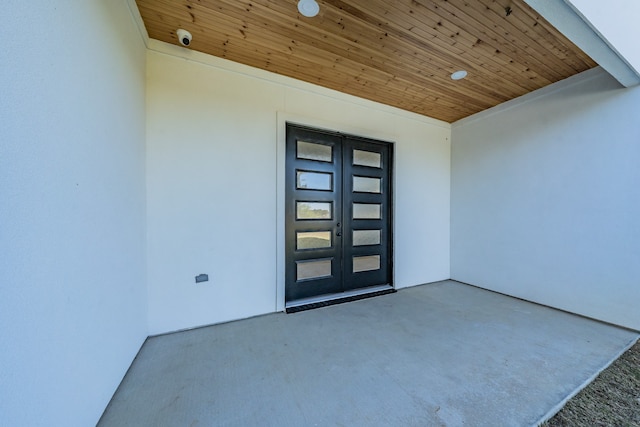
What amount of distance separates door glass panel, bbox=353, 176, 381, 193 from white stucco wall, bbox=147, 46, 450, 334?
839 millimetres

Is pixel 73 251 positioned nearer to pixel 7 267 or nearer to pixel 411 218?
pixel 7 267

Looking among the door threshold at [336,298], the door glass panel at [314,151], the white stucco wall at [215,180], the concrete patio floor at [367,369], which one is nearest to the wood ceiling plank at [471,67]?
the white stucco wall at [215,180]

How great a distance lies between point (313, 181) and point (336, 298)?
1.68 m

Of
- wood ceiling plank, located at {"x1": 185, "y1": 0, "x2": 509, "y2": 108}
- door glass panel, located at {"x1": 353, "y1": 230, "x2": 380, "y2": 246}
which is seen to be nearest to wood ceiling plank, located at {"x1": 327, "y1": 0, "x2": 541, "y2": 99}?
wood ceiling plank, located at {"x1": 185, "y1": 0, "x2": 509, "y2": 108}

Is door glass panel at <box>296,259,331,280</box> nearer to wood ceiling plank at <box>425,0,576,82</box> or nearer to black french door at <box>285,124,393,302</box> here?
black french door at <box>285,124,393,302</box>

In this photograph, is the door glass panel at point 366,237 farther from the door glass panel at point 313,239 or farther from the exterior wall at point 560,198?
the exterior wall at point 560,198

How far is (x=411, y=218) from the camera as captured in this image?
3.89 m

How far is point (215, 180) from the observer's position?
8.24 feet

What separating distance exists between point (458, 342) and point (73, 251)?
3.01 metres

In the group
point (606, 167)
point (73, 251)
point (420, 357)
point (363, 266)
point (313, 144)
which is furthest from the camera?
point (363, 266)

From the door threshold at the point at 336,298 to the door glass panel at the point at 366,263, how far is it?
12.5 inches

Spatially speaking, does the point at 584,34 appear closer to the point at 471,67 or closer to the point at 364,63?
the point at 471,67

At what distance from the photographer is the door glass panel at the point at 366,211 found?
3.49 m

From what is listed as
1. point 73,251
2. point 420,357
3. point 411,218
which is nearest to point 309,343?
point 420,357
